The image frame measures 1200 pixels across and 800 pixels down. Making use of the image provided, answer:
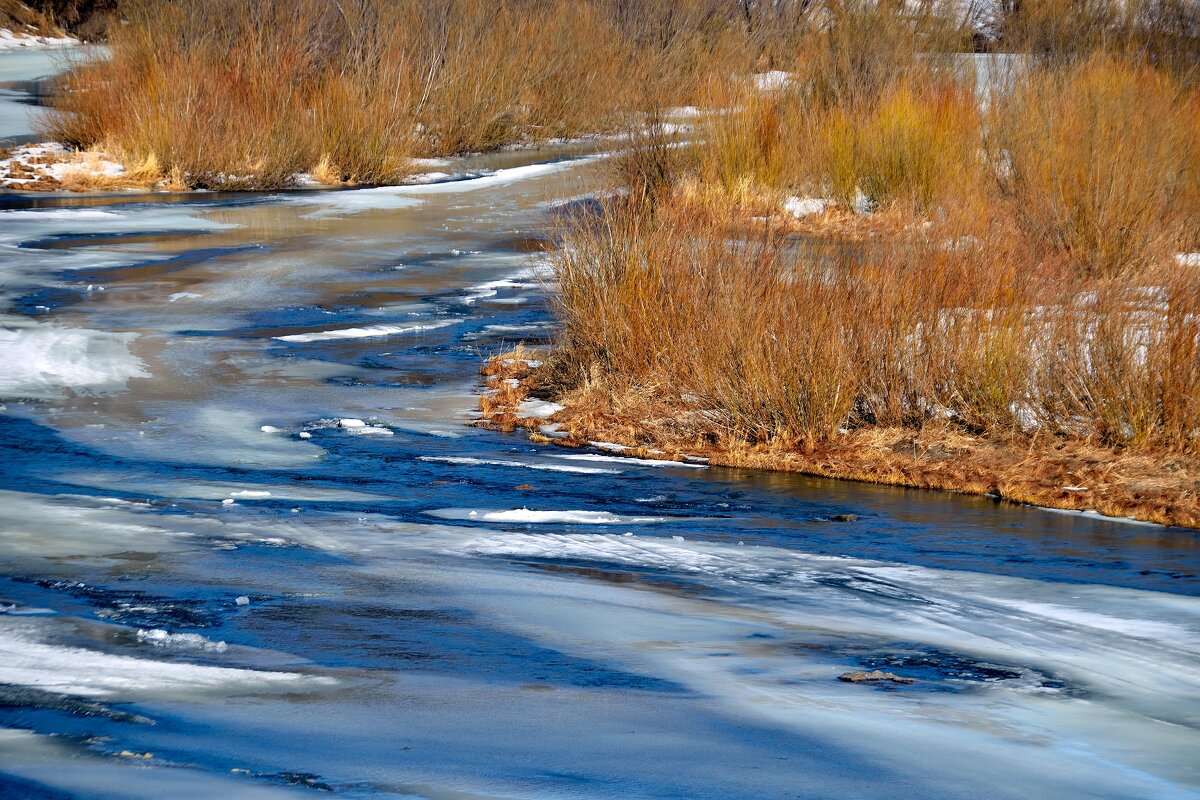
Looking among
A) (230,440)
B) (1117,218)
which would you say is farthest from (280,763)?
(1117,218)

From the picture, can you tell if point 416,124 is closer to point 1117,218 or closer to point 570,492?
point 1117,218

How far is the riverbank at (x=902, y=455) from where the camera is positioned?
6.59 m

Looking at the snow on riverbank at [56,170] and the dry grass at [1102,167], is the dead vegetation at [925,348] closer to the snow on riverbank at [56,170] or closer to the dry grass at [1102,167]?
the dry grass at [1102,167]

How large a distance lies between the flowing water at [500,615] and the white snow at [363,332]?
101 centimetres

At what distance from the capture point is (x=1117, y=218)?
11.2 meters

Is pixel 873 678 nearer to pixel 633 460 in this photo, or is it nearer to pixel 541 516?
pixel 541 516

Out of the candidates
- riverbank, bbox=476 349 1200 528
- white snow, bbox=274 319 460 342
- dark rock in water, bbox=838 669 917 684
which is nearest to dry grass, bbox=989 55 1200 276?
riverbank, bbox=476 349 1200 528

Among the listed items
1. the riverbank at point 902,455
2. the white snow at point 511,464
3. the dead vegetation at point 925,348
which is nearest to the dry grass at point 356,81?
the dead vegetation at point 925,348

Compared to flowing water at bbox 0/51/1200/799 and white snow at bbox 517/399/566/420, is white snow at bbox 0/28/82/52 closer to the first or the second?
A: flowing water at bbox 0/51/1200/799

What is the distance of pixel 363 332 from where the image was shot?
34.4 feet

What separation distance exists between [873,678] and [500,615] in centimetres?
127

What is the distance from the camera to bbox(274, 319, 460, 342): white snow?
33.6ft

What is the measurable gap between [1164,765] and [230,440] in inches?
203

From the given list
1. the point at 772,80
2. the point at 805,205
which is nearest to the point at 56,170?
the point at 772,80
